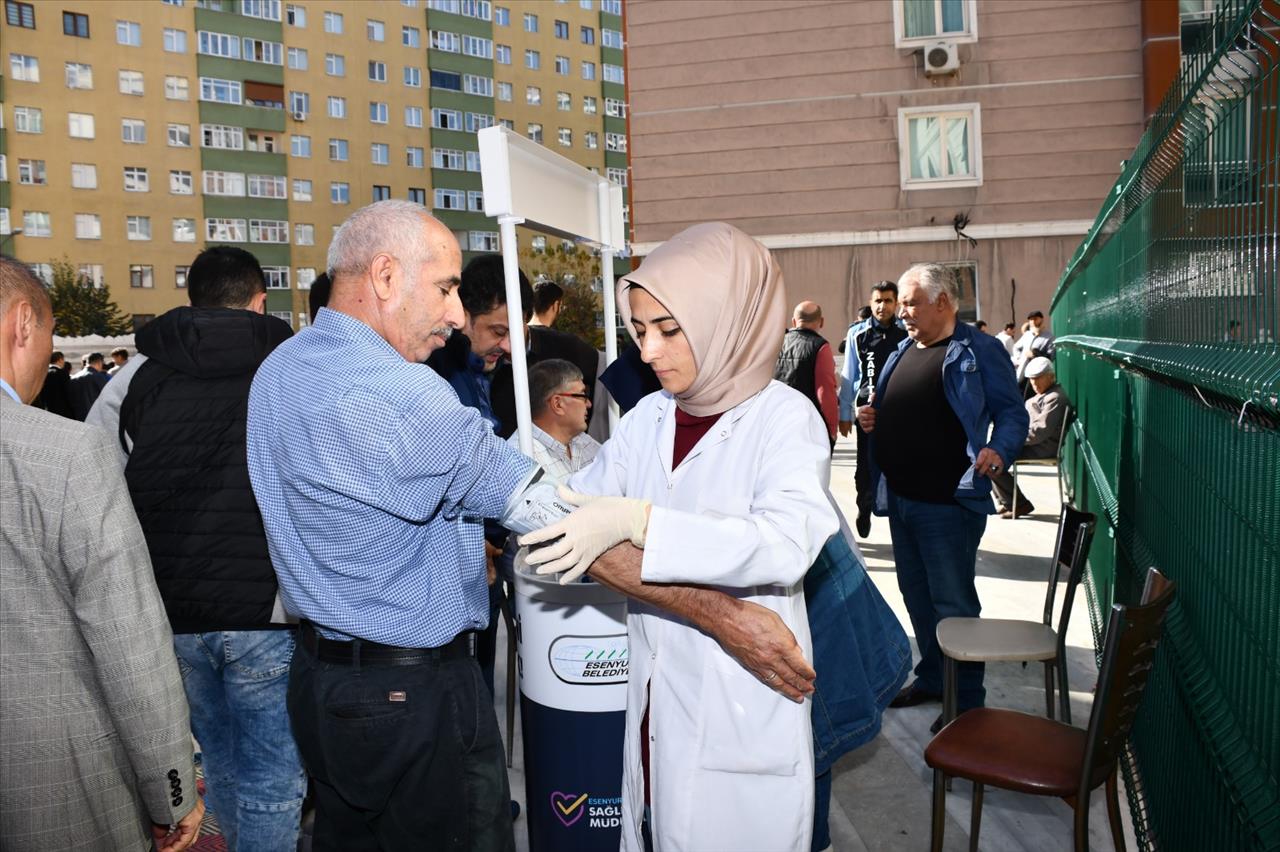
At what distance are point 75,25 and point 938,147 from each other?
4645 centimetres

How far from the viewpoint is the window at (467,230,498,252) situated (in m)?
62.8

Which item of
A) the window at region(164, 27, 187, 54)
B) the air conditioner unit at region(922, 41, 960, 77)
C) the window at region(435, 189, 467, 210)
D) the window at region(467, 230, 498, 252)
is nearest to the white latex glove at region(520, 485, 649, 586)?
the air conditioner unit at region(922, 41, 960, 77)

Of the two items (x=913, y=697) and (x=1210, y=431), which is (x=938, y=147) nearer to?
(x=913, y=697)

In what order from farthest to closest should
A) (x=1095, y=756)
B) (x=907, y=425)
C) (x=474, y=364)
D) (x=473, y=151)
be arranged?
(x=473, y=151) < (x=907, y=425) < (x=474, y=364) < (x=1095, y=756)

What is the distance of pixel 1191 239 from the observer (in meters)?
2.69

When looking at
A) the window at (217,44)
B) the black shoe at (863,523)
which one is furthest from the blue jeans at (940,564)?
the window at (217,44)

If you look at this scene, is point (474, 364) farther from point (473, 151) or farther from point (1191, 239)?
point (473, 151)

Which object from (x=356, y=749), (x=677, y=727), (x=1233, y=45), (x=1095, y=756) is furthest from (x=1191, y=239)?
(x=356, y=749)

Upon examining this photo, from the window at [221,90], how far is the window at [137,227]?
23.1 ft

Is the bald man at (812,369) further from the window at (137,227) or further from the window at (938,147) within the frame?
the window at (137,227)

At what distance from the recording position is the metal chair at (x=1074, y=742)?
2.45 m

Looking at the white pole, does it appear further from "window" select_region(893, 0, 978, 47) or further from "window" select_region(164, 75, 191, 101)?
"window" select_region(164, 75, 191, 101)

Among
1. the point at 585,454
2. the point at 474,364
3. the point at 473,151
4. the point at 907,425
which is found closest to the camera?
the point at 585,454

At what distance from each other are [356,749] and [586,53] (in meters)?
72.7
